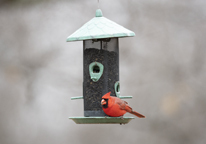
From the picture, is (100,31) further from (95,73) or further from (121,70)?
(121,70)

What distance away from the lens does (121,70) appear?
11.7 meters

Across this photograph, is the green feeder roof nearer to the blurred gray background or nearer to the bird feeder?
the bird feeder

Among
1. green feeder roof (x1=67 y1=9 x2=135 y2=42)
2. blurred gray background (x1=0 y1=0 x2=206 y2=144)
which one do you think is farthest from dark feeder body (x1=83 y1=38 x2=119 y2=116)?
blurred gray background (x1=0 y1=0 x2=206 y2=144)

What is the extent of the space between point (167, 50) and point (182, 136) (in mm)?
1541

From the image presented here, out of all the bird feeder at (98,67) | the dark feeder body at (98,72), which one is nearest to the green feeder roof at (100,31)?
the bird feeder at (98,67)

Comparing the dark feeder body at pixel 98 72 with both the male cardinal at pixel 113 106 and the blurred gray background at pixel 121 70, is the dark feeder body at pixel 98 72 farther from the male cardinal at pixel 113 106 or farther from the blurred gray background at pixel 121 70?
the blurred gray background at pixel 121 70

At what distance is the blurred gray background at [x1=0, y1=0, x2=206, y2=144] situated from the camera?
460 inches

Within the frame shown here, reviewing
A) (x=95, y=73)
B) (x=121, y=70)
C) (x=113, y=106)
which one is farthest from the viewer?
(x=121, y=70)

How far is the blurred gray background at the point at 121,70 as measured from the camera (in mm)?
11680

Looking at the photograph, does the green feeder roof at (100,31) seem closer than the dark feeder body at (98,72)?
Yes

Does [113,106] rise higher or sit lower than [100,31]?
lower

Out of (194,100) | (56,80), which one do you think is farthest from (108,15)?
(194,100)

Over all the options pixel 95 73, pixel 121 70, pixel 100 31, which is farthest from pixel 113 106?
pixel 121 70

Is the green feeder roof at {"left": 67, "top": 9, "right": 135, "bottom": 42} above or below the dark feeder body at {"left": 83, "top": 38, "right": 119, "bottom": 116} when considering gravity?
above
